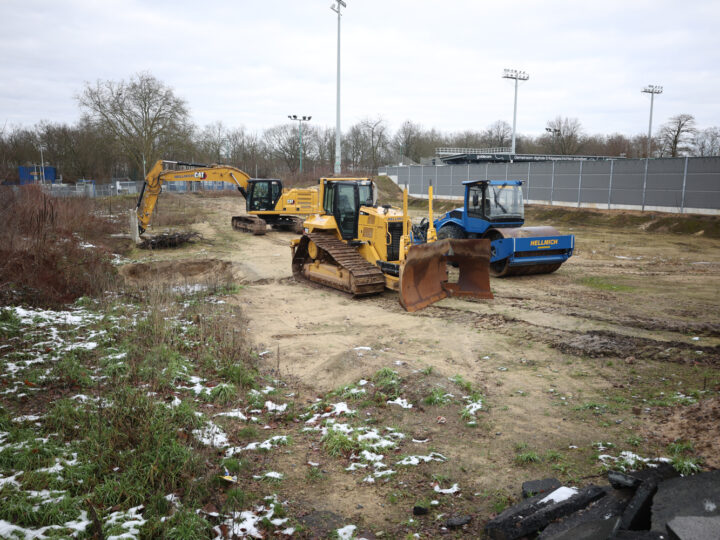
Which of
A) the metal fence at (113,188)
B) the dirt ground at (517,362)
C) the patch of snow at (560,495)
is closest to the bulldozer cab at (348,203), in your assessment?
the dirt ground at (517,362)

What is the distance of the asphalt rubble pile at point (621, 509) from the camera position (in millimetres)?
3281

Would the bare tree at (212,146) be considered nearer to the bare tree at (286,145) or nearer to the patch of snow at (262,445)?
the bare tree at (286,145)

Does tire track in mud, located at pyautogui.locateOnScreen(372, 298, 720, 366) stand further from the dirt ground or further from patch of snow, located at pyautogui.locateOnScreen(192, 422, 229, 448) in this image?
patch of snow, located at pyautogui.locateOnScreen(192, 422, 229, 448)

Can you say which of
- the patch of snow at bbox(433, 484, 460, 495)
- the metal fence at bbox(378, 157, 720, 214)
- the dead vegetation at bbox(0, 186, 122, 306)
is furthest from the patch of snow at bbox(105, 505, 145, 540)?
the metal fence at bbox(378, 157, 720, 214)

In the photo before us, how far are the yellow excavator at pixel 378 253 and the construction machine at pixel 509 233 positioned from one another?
2.03 m

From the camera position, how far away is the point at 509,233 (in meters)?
13.3

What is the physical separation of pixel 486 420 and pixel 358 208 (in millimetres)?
7967

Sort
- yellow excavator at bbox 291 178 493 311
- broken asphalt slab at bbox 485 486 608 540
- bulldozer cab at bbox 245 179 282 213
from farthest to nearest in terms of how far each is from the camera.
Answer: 1. bulldozer cab at bbox 245 179 282 213
2. yellow excavator at bbox 291 178 493 311
3. broken asphalt slab at bbox 485 486 608 540

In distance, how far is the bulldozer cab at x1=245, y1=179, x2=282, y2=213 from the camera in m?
25.0

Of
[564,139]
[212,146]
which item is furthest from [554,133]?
[212,146]

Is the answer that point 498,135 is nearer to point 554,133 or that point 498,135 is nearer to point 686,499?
point 554,133

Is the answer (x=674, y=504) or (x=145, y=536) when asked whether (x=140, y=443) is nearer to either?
(x=145, y=536)

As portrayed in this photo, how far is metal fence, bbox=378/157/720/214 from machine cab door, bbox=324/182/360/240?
8336 millimetres

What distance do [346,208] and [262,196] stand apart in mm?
13103
